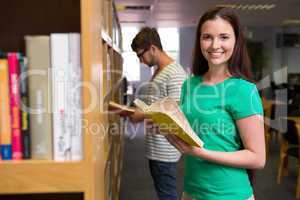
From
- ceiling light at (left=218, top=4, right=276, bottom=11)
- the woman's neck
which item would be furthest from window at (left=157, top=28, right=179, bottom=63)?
the woman's neck

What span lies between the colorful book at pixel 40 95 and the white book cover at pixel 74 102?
0.15 ft

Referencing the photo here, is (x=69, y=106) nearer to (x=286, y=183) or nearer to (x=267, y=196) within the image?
(x=267, y=196)

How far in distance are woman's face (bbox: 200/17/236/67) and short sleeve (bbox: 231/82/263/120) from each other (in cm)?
14

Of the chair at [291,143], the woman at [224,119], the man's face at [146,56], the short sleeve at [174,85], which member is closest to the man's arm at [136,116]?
the short sleeve at [174,85]

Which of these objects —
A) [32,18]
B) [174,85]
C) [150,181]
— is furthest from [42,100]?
[150,181]

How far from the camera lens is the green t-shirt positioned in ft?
4.57

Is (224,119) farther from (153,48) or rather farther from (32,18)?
(153,48)

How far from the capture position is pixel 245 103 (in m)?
1.38

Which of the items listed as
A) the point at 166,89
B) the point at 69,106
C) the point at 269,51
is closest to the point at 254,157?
the point at 69,106

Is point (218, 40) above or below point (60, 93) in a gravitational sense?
above

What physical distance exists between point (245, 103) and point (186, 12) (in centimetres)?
801

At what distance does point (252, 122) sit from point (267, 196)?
2.79 metres

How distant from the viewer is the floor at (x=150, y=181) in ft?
12.8

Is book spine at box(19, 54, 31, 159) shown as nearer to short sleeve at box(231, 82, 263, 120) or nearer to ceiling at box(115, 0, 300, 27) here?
short sleeve at box(231, 82, 263, 120)
